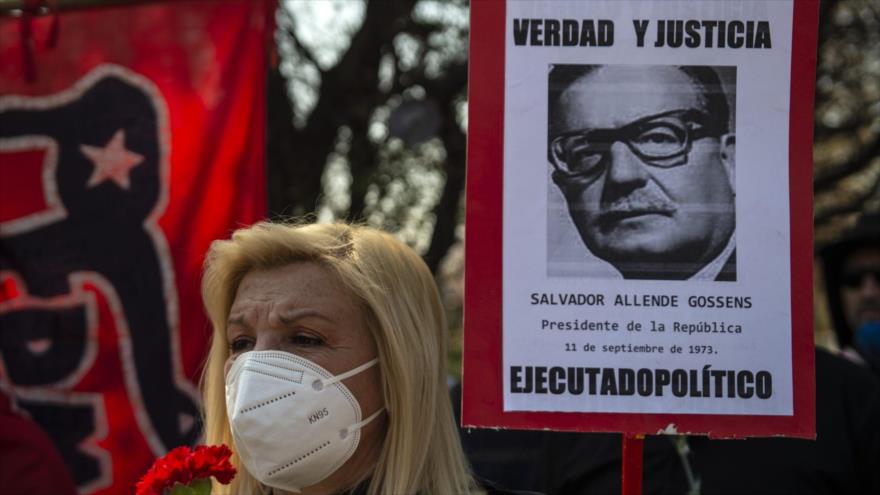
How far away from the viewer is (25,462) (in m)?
3.41

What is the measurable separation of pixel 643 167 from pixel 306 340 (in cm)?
89

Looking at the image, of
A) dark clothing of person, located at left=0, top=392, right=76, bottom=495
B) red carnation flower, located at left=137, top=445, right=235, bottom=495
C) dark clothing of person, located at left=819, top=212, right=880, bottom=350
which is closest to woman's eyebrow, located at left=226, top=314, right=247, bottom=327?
red carnation flower, located at left=137, top=445, right=235, bottom=495

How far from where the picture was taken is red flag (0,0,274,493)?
3.84m

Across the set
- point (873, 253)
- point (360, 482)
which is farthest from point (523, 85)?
point (873, 253)

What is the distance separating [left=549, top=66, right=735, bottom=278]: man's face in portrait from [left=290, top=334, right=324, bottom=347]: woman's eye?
0.73 m

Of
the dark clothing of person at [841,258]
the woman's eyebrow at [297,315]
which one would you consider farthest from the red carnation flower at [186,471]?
the dark clothing of person at [841,258]

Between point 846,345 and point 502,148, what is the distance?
12.9 ft

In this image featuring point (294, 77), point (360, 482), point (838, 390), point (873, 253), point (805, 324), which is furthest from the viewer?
point (294, 77)

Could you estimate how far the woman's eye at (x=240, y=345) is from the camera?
2820mm

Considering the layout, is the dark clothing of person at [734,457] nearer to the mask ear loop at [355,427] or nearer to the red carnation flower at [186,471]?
the mask ear loop at [355,427]

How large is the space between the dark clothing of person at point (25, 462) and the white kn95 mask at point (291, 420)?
3.36ft

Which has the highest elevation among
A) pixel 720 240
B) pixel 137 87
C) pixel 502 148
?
pixel 137 87

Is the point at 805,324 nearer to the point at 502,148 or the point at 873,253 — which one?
the point at 502,148

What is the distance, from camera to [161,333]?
3.88 meters
